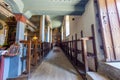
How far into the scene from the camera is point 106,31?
7.60ft

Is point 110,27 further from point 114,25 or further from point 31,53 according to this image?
point 31,53

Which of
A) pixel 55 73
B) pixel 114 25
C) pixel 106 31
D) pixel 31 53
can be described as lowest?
pixel 55 73

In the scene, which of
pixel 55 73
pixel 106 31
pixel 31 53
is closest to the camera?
pixel 106 31

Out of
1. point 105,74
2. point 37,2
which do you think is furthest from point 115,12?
point 37,2

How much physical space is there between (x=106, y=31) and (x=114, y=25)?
0.23m

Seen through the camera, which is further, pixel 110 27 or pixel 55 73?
pixel 55 73

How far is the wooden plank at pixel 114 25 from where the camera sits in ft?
7.32

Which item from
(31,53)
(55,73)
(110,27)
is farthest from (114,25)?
(31,53)

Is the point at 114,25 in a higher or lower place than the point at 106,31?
higher

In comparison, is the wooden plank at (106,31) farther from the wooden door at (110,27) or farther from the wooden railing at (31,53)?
the wooden railing at (31,53)

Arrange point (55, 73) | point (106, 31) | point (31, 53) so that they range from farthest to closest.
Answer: point (31, 53), point (55, 73), point (106, 31)

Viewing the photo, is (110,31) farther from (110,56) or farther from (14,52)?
(14,52)

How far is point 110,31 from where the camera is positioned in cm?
231

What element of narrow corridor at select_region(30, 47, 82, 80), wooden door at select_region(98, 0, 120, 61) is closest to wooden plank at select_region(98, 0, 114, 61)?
wooden door at select_region(98, 0, 120, 61)
